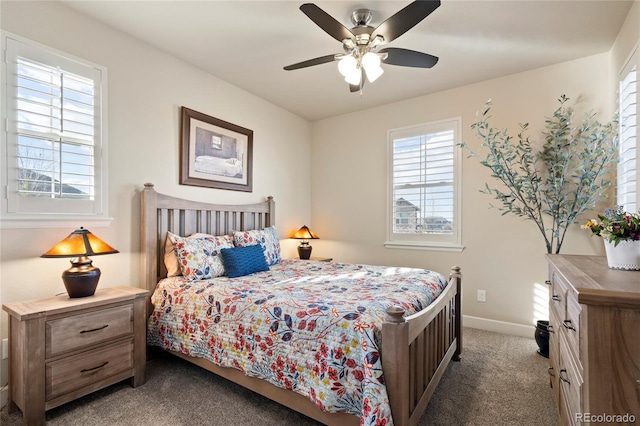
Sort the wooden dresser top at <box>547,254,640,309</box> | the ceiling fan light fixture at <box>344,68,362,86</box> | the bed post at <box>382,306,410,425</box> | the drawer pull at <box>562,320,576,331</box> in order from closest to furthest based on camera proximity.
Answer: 1. the wooden dresser top at <box>547,254,640,309</box>
2. the drawer pull at <box>562,320,576,331</box>
3. the bed post at <box>382,306,410,425</box>
4. the ceiling fan light fixture at <box>344,68,362,86</box>

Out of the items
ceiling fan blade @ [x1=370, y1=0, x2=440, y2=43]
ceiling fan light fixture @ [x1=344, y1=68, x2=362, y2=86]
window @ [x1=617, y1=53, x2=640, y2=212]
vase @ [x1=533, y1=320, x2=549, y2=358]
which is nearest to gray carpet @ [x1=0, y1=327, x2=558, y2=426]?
vase @ [x1=533, y1=320, x2=549, y2=358]

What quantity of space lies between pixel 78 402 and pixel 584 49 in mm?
4868

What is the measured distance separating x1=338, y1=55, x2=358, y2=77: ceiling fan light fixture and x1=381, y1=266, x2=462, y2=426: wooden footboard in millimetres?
1614

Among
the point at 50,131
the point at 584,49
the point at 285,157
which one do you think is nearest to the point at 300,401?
the point at 50,131

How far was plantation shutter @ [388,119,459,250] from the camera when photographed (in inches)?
145

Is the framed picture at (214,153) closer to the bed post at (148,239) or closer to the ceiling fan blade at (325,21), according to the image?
the bed post at (148,239)

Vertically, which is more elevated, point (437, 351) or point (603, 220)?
point (603, 220)

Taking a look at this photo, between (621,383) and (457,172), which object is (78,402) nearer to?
(621,383)

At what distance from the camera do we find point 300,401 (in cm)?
173

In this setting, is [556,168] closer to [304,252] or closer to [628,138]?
[628,138]

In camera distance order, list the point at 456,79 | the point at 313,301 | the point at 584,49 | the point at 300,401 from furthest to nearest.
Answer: the point at 456,79, the point at 584,49, the point at 313,301, the point at 300,401

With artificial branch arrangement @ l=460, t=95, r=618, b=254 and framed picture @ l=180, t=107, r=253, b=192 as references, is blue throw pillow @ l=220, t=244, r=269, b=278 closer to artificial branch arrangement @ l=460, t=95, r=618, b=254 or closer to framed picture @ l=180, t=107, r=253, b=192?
framed picture @ l=180, t=107, r=253, b=192

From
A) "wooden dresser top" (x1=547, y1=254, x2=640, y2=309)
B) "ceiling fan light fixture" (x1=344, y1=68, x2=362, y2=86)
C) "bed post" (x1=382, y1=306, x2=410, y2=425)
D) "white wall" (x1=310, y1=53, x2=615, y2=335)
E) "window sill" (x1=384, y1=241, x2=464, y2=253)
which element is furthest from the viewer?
"window sill" (x1=384, y1=241, x2=464, y2=253)

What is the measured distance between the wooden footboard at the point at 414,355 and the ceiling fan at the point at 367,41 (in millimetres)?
1615
